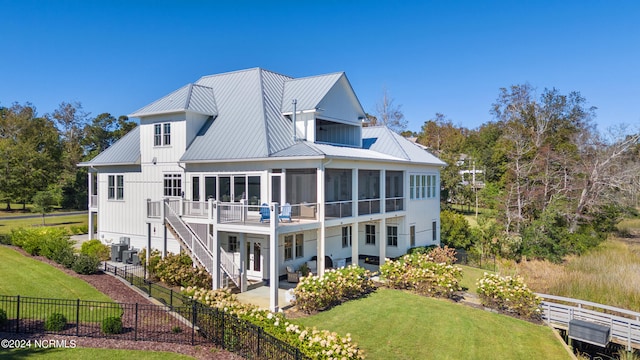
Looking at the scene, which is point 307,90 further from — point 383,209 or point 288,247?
point 288,247

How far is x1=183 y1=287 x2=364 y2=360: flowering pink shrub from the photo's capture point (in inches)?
375

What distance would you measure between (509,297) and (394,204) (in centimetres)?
902

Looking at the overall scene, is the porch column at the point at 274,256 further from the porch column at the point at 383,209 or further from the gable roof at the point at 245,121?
the porch column at the point at 383,209

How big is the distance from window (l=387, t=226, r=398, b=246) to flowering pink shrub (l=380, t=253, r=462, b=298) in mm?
5865

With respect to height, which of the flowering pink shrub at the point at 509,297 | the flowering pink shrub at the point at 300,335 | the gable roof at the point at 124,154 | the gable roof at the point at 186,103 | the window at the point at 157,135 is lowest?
the flowering pink shrub at the point at 509,297

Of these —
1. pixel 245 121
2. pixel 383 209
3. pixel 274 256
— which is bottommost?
pixel 274 256

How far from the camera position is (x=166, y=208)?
20.0 metres

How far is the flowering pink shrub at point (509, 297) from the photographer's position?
52.8 feet

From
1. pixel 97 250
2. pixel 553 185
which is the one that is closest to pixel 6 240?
pixel 97 250

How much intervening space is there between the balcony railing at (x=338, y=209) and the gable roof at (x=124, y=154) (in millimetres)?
12073

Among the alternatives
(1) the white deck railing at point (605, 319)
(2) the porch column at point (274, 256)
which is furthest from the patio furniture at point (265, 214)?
(1) the white deck railing at point (605, 319)

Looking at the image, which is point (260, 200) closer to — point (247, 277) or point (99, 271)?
point (247, 277)

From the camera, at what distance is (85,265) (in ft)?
58.2

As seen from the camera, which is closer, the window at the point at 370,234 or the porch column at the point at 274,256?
the porch column at the point at 274,256
